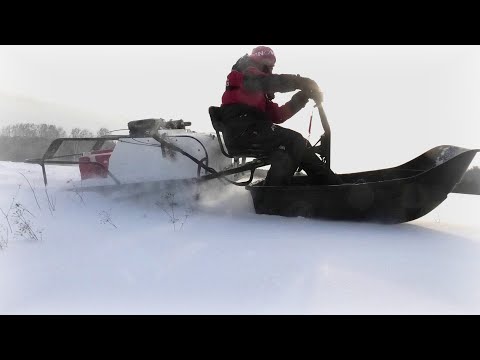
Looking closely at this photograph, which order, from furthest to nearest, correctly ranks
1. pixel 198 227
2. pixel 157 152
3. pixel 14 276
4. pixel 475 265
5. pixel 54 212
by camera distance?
pixel 157 152 → pixel 54 212 → pixel 198 227 → pixel 475 265 → pixel 14 276

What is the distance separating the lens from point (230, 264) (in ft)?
8.93

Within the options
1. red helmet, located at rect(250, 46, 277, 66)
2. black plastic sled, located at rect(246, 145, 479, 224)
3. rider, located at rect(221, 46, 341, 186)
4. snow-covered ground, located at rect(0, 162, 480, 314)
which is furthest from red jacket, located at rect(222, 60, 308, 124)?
snow-covered ground, located at rect(0, 162, 480, 314)

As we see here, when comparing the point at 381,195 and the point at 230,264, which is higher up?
the point at 381,195

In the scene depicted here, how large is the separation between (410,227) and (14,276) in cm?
366

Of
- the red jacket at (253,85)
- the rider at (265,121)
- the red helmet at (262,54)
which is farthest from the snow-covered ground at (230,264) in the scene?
the red helmet at (262,54)

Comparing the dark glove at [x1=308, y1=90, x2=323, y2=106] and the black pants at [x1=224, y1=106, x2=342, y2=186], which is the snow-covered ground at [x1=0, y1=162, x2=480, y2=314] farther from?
the dark glove at [x1=308, y1=90, x2=323, y2=106]

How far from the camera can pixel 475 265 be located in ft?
9.37

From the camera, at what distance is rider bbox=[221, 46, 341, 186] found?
15.0 feet

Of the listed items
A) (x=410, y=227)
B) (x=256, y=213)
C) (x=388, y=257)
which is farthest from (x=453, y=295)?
(x=256, y=213)

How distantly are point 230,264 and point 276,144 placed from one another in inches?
85.6

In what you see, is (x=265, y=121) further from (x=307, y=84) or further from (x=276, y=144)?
(x=307, y=84)

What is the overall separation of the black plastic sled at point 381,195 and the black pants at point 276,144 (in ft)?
0.90

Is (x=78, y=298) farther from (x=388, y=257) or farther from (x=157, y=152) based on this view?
(x=157, y=152)

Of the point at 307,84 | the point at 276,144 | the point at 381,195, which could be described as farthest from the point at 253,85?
the point at 381,195
